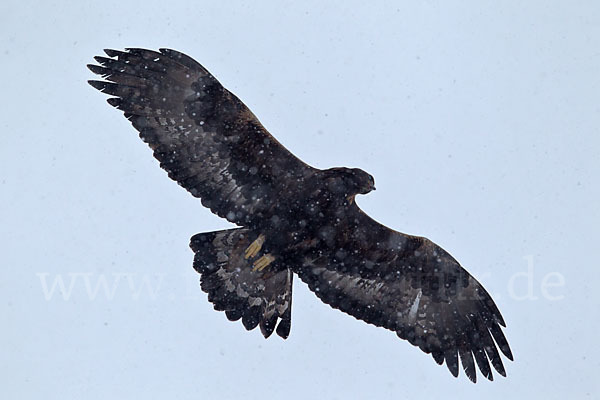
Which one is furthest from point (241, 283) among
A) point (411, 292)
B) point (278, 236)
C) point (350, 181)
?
point (411, 292)

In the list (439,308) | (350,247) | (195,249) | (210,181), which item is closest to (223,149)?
(210,181)

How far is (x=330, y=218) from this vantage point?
9039mm

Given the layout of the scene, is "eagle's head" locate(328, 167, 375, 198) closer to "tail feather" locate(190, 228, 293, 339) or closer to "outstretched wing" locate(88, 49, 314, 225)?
"outstretched wing" locate(88, 49, 314, 225)

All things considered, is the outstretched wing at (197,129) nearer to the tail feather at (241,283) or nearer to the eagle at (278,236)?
the eagle at (278,236)

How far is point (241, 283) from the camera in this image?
9328 millimetres

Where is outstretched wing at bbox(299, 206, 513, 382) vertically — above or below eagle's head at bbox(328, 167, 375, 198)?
below

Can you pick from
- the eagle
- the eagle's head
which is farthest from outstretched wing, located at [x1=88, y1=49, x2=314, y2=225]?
the eagle's head

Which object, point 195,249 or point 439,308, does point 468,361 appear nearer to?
point 439,308

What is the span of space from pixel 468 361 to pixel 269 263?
219cm

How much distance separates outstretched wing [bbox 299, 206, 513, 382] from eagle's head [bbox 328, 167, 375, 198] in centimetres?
29

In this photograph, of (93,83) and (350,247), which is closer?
(93,83)

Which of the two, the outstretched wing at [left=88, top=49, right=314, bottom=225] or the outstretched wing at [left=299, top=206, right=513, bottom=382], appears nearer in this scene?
the outstretched wing at [left=88, top=49, right=314, bottom=225]

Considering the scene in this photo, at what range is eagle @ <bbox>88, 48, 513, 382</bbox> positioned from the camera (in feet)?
29.1

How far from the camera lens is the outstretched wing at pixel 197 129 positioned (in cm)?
884
